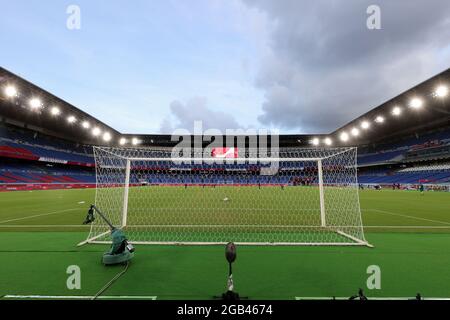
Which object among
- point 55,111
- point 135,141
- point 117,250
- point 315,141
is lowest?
point 117,250

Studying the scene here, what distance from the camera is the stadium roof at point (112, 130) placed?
27.9 metres

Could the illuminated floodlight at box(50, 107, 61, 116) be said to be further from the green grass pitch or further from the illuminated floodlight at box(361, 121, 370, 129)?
the illuminated floodlight at box(361, 121, 370, 129)

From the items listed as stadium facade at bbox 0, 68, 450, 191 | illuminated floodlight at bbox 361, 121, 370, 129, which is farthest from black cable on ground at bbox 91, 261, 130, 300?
illuminated floodlight at bbox 361, 121, 370, 129

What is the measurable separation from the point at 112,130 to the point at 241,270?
59524mm

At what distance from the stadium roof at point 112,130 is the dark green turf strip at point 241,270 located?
91.7 feet

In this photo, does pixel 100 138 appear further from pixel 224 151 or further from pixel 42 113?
pixel 224 151

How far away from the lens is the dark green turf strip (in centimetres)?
373

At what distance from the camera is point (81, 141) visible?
5622 centimetres

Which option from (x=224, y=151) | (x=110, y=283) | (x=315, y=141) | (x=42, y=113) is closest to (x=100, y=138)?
(x=42, y=113)

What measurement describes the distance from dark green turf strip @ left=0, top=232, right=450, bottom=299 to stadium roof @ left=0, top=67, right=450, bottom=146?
2795cm

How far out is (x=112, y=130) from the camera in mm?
56188

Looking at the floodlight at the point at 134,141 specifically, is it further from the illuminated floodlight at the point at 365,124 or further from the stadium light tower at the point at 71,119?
the illuminated floodlight at the point at 365,124
